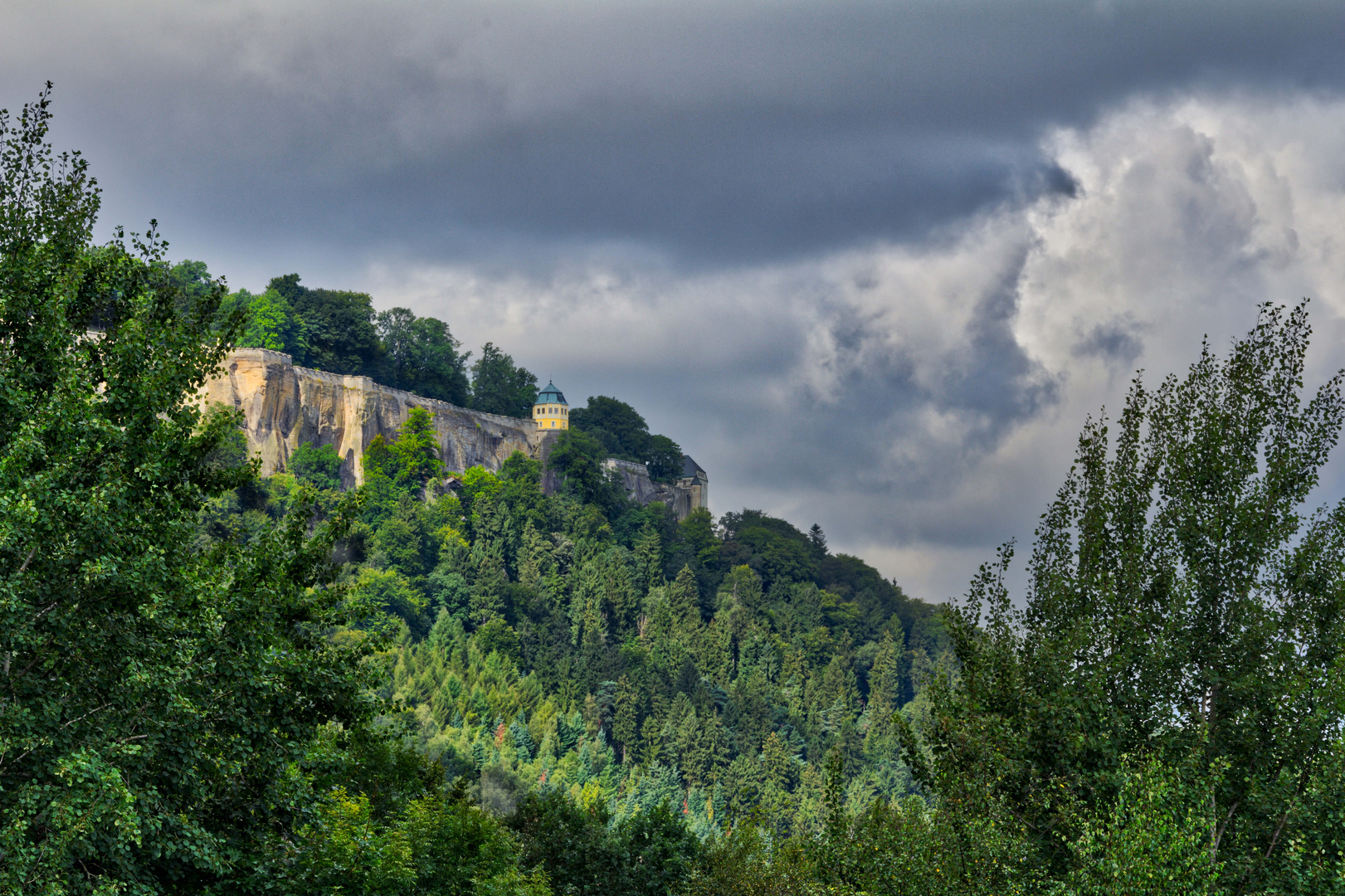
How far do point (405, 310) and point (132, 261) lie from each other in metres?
88.6

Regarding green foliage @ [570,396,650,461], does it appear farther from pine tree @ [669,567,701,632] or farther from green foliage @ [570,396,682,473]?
pine tree @ [669,567,701,632]

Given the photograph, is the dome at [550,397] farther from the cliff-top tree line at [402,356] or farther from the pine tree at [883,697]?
the pine tree at [883,697]

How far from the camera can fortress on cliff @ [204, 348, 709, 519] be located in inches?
3167

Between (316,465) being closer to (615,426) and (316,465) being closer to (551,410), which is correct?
(551,410)

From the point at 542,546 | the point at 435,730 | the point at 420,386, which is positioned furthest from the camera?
the point at 420,386

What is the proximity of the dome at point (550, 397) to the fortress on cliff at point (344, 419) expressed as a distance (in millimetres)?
3271

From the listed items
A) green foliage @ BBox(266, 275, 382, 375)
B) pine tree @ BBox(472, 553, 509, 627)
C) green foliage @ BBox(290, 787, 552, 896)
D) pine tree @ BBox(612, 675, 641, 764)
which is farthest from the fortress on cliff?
green foliage @ BBox(290, 787, 552, 896)

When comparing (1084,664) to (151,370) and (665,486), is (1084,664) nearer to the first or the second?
(151,370)

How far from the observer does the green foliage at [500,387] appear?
10850 centimetres

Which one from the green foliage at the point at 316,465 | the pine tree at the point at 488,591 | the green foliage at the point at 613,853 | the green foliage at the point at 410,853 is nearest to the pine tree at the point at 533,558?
the pine tree at the point at 488,591

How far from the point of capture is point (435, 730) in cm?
6506

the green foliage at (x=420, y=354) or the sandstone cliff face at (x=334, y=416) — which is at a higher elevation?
the green foliage at (x=420, y=354)

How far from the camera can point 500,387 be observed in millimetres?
110062

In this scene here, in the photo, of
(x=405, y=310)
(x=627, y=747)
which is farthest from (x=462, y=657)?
(x=405, y=310)
